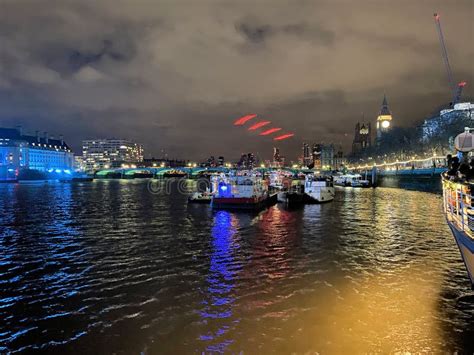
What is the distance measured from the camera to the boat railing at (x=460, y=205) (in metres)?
13.6

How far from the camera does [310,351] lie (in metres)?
10.7

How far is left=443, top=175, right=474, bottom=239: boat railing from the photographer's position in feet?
44.5

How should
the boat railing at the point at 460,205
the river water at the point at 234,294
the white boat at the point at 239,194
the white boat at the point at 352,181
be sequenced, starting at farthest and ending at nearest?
the white boat at the point at 352,181 < the white boat at the point at 239,194 < the boat railing at the point at 460,205 < the river water at the point at 234,294

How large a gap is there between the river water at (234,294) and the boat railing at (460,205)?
10.3 ft

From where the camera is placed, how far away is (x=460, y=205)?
15.8 metres

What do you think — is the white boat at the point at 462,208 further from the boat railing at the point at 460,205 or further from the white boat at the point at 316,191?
the white boat at the point at 316,191

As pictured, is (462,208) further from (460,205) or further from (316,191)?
(316,191)

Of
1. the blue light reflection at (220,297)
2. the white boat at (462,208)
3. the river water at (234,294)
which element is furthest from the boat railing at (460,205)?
the blue light reflection at (220,297)

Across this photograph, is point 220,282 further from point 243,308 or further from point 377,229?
point 377,229

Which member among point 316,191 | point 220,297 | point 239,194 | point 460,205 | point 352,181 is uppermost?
point 460,205

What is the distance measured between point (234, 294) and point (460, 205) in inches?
430

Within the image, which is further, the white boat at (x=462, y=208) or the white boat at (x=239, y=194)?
the white boat at (x=239, y=194)

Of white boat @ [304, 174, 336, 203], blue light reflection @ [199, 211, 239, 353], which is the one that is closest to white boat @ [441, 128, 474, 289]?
blue light reflection @ [199, 211, 239, 353]

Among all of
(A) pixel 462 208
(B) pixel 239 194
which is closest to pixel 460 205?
(A) pixel 462 208
